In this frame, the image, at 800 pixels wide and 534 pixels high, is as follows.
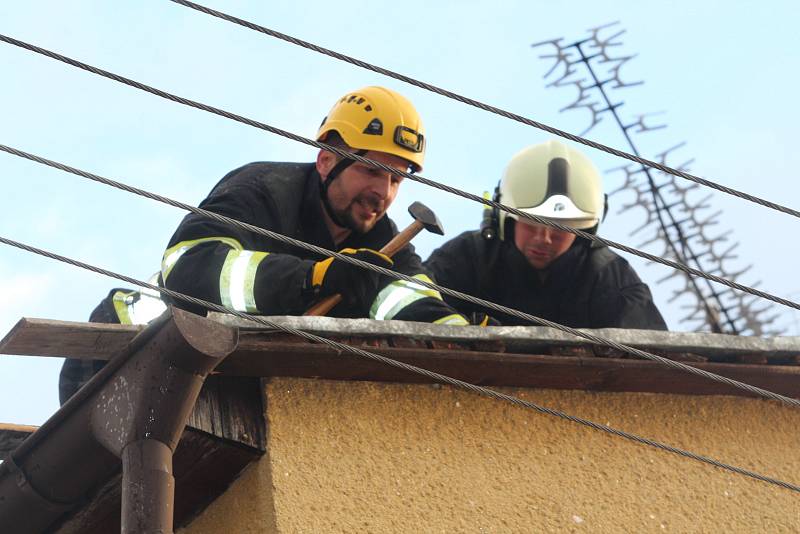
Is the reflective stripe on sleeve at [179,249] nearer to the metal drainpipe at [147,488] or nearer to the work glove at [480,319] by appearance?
the work glove at [480,319]

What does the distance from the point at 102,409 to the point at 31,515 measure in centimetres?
56

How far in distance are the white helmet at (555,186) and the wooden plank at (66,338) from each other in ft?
10.3

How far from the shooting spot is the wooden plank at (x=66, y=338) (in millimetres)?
4055

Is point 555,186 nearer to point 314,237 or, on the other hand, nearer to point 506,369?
point 314,237

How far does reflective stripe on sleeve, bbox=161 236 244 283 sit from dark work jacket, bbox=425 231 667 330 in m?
1.63

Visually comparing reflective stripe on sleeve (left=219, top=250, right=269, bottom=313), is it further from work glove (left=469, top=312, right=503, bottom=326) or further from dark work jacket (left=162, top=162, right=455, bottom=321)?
work glove (left=469, top=312, right=503, bottom=326)

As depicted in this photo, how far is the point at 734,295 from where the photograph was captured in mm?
13297

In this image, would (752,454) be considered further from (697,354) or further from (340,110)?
(340,110)

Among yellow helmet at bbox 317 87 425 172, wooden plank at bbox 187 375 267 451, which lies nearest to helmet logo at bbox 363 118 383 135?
yellow helmet at bbox 317 87 425 172

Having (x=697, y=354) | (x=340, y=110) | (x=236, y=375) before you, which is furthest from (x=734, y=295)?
(x=236, y=375)

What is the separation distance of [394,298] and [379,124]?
901 mm

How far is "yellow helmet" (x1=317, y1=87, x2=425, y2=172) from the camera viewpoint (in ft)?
20.8

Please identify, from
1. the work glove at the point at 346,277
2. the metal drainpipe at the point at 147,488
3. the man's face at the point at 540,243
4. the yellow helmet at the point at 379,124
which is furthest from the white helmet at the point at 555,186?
the metal drainpipe at the point at 147,488

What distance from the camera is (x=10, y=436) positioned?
4.77 meters
